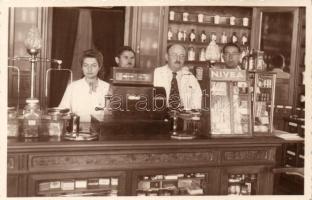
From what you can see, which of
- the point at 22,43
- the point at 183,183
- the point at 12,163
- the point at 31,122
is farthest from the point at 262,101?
the point at 22,43

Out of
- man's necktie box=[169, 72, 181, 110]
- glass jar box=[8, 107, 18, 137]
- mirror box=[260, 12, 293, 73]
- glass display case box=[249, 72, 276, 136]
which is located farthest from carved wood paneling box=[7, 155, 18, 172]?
mirror box=[260, 12, 293, 73]

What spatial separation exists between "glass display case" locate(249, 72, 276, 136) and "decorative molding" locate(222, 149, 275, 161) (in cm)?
14

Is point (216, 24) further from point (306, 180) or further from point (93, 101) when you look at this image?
point (306, 180)

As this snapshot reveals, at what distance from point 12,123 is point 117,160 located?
0.55m

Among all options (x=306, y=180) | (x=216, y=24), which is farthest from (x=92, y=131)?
(x=216, y=24)

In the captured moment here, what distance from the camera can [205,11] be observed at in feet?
14.3

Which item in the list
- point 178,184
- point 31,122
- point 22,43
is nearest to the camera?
point 31,122

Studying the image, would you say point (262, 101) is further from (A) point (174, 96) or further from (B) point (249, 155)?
(A) point (174, 96)

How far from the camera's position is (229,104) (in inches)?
88.4

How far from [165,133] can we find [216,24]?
244 cm

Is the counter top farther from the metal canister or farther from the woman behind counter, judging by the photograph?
the woman behind counter

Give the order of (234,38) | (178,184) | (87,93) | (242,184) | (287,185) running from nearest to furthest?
(178,184), (242,184), (87,93), (287,185), (234,38)

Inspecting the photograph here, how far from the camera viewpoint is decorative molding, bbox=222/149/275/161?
7.11 feet

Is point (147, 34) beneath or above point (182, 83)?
above
